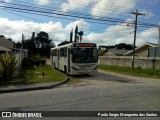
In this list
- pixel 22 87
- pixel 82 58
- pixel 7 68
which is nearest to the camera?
pixel 22 87

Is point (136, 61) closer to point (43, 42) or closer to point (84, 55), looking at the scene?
point (84, 55)

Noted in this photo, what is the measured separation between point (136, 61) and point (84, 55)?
20254mm

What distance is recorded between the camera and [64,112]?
985 centimetres

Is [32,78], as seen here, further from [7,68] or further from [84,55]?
[84,55]

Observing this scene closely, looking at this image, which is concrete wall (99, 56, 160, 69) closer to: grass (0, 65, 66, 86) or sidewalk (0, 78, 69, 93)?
grass (0, 65, 66, 86)

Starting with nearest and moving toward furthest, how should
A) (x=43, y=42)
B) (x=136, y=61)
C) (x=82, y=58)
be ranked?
(x=82, y=58)
(x=136, y=61)
(x=43, y=42)

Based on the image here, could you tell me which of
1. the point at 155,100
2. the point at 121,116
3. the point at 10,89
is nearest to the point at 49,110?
the point at 121,116

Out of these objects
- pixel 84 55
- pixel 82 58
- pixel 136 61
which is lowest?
pixel 136 61

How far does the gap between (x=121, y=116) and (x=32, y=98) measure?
197 inches

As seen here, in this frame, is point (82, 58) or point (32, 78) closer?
point (32, 78)

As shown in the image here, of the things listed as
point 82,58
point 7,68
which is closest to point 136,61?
point 82,58

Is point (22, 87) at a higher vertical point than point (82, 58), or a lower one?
lower

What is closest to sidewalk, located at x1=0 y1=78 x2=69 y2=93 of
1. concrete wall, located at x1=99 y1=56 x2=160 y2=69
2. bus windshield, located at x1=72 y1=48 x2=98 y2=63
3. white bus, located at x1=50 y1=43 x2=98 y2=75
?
white bus, located at x1=50 y1=43 x2=98 y2=75

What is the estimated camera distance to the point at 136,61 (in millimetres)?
44500
